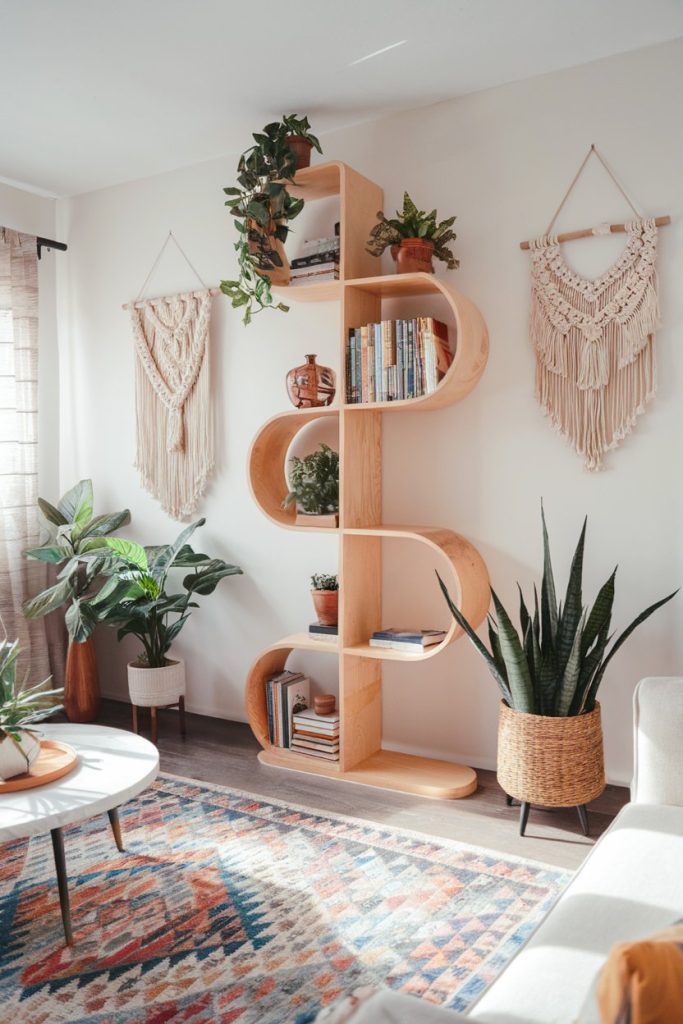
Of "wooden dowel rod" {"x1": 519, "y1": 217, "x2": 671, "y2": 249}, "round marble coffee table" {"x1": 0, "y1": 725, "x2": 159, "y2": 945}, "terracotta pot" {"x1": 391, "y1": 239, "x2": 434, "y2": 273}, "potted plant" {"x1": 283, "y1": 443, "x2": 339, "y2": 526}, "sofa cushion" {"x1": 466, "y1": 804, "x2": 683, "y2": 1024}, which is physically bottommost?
"round marble coffee table" {"x1": 0, "y1": 725, "x2": 159, "y2": 945}

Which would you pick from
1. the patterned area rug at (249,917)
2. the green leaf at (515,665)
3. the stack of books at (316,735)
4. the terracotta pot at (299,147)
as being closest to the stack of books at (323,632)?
the stack of books at (316,735)

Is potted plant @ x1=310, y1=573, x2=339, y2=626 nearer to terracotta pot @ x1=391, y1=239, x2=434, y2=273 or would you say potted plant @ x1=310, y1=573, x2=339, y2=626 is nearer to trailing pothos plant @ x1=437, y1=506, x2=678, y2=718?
trailing pothos plant @ x1=437, y1=506, x2=678, y2=718

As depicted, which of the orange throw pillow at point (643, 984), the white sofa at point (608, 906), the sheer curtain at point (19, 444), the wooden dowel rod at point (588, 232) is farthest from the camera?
the sheer curtain at point (19, 444)

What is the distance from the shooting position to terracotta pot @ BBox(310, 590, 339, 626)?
10.5 feet

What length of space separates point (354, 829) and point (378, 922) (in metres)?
0.56

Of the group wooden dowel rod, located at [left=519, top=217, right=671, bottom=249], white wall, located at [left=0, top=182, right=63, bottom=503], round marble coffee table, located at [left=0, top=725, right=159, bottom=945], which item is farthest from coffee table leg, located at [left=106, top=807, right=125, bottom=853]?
wooden dowel rod, located at [left=519, top=217, right=671, bottom=249]

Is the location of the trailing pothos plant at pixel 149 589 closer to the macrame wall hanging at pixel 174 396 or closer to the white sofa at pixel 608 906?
the macrame wall hanging at pixel 174 396

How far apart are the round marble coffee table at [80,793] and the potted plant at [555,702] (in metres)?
1.10

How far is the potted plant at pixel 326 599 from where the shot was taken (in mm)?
3213

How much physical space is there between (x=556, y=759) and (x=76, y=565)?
221cm

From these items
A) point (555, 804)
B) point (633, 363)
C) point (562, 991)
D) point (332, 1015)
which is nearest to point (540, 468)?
point (633, 363)

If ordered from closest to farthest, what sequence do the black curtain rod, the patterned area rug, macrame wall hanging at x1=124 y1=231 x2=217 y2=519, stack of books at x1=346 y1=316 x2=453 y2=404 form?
the patterned area rug → stack of books at x1=346 y1=316 x2=453 y2=404 → macrame wall hanging at x1=124 y1=231 x2=217 y2=519 → the black curtain rod

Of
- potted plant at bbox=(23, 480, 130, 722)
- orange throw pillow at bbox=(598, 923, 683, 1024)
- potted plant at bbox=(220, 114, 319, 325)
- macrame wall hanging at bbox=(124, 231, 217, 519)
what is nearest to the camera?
orange throw pillow at bbox=(598, 923, 683, 1024)

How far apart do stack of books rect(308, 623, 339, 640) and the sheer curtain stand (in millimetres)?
1574
